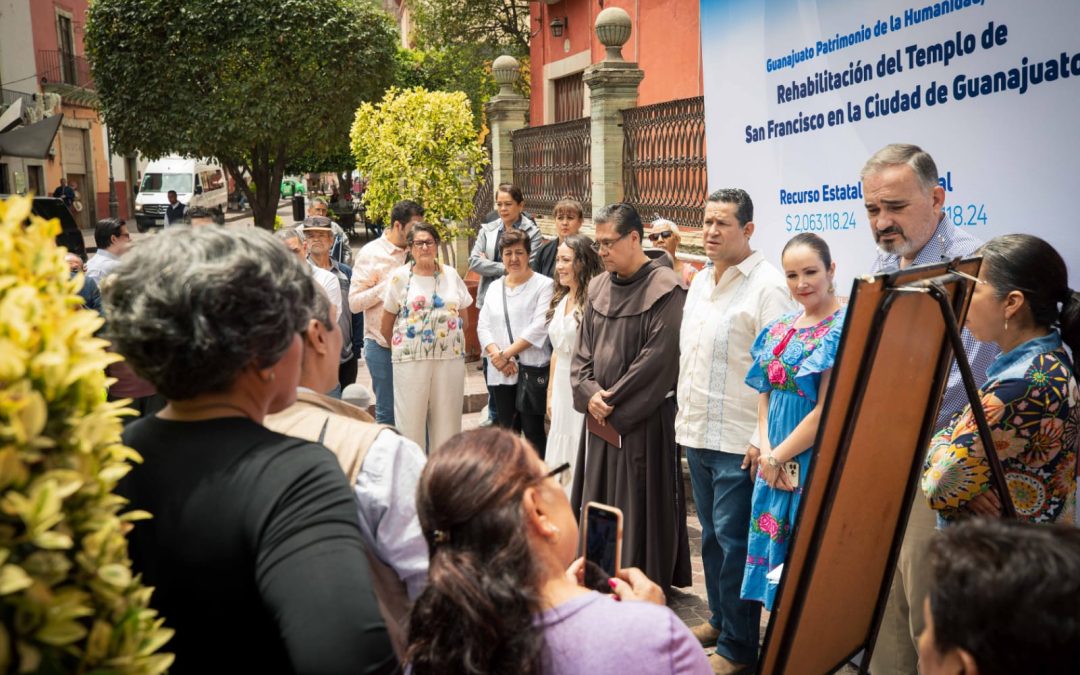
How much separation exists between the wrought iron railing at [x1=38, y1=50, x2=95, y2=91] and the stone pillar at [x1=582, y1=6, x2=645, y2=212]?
32.7 m

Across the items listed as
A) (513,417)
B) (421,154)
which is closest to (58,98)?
(421,154)

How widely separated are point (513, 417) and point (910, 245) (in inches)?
157

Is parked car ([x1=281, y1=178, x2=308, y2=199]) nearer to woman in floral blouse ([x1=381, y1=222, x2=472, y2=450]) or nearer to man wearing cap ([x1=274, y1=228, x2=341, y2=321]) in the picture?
man wearing cap ([x1=274, y1=228, x2=341, y2=321])

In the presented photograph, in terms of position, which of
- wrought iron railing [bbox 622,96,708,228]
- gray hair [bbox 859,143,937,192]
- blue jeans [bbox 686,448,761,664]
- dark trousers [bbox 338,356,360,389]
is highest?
wrought iron railing [bbox 622,96,708,228]

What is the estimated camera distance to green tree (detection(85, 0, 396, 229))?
2039 centimetres

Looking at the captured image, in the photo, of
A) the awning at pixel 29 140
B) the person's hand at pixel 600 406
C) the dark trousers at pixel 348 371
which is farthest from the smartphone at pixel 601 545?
the awning at pixel 29 140

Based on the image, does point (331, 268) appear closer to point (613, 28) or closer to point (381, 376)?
point (381, 376)

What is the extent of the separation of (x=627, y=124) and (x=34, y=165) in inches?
1218

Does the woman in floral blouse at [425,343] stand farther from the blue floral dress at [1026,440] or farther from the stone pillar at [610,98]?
the blue floral dress at [1026,440]

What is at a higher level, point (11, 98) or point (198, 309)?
point (11, 98)

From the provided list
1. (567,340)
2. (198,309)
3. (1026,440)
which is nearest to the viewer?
(198,309)

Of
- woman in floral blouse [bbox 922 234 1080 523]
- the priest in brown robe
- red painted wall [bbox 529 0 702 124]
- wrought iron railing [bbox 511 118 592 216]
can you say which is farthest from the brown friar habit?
red painted wall [bbox 529 0 702 124]

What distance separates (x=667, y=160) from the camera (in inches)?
378

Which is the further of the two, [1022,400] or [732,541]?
[732,541]
